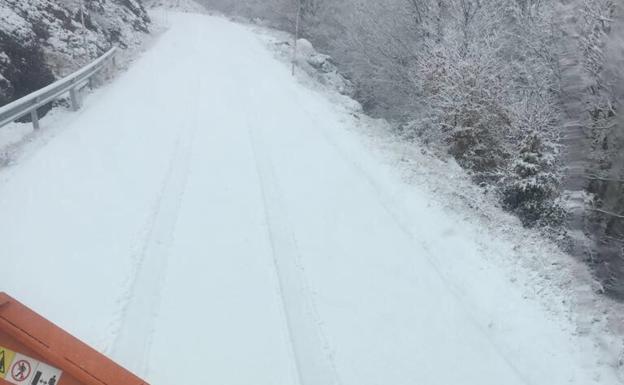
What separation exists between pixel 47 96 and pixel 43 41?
5.12 m

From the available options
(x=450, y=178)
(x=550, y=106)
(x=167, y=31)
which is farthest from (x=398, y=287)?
(x=167, y=31)

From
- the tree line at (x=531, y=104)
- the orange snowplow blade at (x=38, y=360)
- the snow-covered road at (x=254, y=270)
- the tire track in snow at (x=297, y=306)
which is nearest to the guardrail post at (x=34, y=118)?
the snow-covered road at (x=254, y=270)

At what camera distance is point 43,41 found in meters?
16.2

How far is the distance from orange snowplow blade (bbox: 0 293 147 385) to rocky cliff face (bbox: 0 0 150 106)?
11.3 meters

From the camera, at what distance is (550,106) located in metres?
16.8

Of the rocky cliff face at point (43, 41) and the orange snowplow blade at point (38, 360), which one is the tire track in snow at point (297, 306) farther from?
the rocky cliff face at point (43, 41)

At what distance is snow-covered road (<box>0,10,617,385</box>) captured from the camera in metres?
5.37

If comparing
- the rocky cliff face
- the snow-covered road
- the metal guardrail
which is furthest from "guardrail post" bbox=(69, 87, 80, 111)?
the snow-covered road

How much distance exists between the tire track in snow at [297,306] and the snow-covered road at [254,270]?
0.02m

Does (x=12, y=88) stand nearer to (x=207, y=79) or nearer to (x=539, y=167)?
(x=207, y=79)

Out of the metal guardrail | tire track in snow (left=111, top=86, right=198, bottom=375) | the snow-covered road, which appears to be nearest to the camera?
tire track in snow (left=111, top=86, right=198, bottom=375)

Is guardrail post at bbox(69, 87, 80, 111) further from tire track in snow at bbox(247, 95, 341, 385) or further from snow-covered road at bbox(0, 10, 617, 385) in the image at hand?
tire track in snow at bbox(247, 95, 341, 385)

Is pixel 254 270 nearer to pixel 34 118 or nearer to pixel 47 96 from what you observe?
pixel 34 118

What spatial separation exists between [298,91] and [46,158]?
35.2 ft
